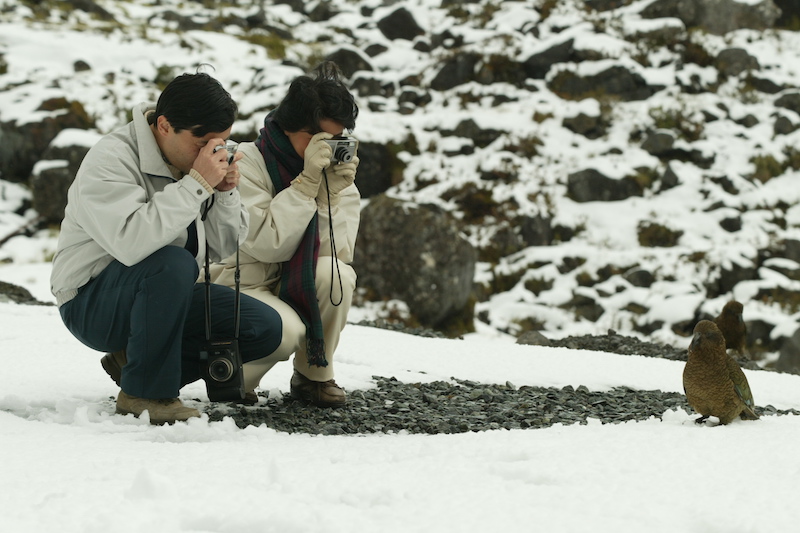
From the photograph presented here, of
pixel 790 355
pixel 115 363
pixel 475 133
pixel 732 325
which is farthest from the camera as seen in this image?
pixel 475 133

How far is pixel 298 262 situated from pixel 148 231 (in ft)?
2.58

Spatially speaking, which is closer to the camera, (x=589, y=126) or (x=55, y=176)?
(x=55, y=176)

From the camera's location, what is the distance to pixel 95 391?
340 centimetres

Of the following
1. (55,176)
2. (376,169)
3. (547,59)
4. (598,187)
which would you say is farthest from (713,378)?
(547,59)

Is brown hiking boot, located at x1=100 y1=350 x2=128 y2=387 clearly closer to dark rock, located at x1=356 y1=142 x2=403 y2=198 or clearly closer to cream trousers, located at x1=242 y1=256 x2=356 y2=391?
cream trousers, located at x1=242 y1=256 x2=356 y2=391

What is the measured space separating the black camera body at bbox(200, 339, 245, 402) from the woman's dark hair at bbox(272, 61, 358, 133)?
3.34ft

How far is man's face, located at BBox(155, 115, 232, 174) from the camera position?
2789mm

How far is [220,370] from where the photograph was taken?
2963 millimetres

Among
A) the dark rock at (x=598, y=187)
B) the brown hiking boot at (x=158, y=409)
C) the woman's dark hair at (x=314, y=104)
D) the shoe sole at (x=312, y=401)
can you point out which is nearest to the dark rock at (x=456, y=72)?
the dark rock at (x=598, y=187)

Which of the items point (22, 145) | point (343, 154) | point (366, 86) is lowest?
point (22, 145)

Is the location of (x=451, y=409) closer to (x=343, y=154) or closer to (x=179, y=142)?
(x=343, y=154)

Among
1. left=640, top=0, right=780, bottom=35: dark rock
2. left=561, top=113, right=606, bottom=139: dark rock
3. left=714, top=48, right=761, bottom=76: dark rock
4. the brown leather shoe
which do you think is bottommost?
the brown leather shoe

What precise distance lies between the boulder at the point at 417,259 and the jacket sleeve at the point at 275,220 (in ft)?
18.6

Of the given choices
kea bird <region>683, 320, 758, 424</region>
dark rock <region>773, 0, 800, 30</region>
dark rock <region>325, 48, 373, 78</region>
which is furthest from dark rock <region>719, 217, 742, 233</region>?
kea bird <region>683, 320, 758, 424</region>
